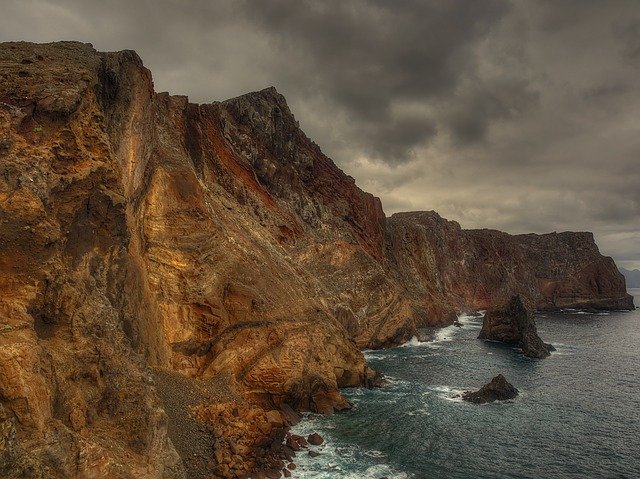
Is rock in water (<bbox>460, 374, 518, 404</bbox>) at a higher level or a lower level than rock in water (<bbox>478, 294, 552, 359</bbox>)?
lower

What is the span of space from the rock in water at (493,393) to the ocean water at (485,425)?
0.91 meters

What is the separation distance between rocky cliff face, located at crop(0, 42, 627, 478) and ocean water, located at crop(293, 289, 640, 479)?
13.4ft

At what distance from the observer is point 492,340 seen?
7475 centimetres

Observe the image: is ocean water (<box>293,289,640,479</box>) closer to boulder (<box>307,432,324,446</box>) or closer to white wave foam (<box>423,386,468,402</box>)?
white wave foam (<box>423,386,468,402</box>)

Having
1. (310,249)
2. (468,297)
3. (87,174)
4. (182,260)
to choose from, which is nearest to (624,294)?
(468,297)

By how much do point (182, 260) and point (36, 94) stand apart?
16.6 metres

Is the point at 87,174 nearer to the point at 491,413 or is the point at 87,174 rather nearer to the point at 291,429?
the point at 291,429

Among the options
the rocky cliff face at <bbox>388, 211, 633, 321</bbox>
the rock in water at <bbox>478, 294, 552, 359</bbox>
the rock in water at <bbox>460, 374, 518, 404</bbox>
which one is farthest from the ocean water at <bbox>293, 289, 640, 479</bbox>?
the rocky cliff face at <bbox>388, 211, 633, 321</bbox>

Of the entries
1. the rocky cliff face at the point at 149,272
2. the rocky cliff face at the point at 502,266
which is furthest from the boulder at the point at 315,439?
the rocky cliff face at the point at 502,266

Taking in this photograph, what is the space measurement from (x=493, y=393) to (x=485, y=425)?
7.50m

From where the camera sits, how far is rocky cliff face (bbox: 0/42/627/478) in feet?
52.0

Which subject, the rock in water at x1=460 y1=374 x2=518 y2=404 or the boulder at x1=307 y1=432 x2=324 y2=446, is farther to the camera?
the rock in water at x1=460 y1=374 x2=518 y2=404

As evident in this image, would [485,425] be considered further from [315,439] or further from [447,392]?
[315,439]

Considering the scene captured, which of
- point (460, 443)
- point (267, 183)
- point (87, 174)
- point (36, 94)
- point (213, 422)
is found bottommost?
point (460, 443)
